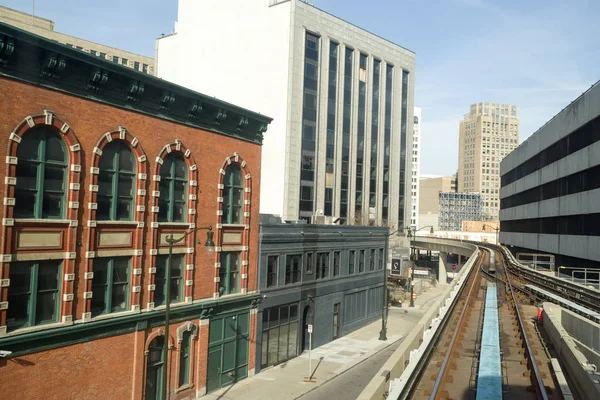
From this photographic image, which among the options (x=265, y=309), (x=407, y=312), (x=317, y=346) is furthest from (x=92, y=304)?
(x=407, y=312)

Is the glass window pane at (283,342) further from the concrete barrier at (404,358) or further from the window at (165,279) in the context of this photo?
the concrete barrier at (404,358)

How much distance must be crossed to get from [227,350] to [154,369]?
16.9 ft

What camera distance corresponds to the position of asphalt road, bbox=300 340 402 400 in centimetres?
2602

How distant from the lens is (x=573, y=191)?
52.8 m

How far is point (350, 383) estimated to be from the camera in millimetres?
28297

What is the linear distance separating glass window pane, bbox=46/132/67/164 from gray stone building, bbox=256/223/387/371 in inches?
534

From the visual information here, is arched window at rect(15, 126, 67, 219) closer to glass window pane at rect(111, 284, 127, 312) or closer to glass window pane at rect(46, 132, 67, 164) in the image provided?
glass window pane at rect(46, 132, 67, 164)

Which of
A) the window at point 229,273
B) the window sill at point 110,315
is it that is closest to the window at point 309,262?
the window at point 229,273

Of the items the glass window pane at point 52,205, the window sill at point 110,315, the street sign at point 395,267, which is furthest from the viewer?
the street sign at point 395,267

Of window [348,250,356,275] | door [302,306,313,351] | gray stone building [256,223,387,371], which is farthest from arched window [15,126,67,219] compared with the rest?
window [348,250,356,275]

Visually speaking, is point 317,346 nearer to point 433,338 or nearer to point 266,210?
point 433,338

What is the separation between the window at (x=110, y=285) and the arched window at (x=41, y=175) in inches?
116

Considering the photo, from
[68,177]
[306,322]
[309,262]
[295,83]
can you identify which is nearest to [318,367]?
[306,322]

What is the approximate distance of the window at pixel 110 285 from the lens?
799 inches
